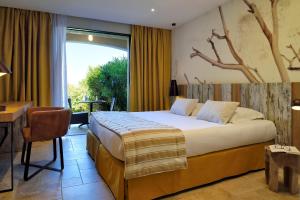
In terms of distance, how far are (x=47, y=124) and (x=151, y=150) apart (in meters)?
1.32

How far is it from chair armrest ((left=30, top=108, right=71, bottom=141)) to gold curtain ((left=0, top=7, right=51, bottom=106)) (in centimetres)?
192

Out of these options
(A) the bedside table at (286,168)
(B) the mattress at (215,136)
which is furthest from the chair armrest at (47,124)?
(A) the bedside table at (286,168)

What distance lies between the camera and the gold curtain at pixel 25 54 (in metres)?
3.84

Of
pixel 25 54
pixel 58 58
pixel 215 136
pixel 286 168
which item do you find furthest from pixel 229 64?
pixel 25 54

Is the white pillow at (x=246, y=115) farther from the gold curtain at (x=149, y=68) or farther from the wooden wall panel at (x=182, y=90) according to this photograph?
the gold curtain at (x=149, y=68)

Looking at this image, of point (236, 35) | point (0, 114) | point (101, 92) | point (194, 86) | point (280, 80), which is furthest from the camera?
point (101, 92)

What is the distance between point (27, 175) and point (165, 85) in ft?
12.0

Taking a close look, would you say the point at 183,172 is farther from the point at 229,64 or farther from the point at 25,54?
the point at 25,54

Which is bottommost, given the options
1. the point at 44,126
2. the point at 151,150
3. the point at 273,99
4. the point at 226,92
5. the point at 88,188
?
the point at 88,188

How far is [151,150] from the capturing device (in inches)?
75.8

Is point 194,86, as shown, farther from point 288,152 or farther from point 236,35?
point 288,152

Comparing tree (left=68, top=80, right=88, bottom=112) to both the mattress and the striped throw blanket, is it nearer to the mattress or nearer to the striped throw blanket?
the mattress

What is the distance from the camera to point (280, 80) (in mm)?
2840

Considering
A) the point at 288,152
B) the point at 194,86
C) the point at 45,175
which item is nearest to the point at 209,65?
the point at 194,86
